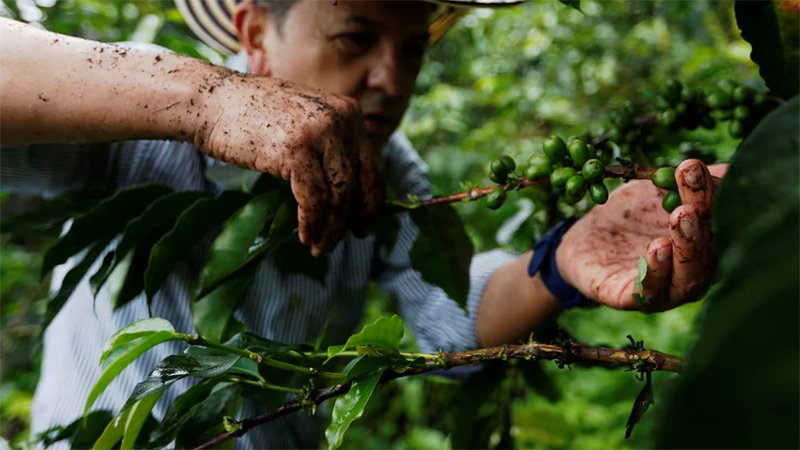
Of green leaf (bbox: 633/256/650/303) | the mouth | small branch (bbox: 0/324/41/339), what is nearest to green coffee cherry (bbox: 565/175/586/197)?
green leaf (bbox: 633/256/650/303)

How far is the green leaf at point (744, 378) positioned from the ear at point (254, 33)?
1103 millimetres

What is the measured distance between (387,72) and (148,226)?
495 mm

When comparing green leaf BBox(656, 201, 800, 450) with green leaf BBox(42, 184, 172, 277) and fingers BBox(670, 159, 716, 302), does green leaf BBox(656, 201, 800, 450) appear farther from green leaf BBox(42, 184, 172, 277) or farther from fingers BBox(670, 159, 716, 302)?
green leaf BBox(42, 184, 172, 277)

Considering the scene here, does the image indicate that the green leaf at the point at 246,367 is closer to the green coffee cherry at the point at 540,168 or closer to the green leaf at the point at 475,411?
the green coffee cherry at the point at 540,168

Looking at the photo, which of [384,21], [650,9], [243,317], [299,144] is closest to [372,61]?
[384,21]

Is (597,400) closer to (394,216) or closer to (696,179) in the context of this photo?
(394,216)

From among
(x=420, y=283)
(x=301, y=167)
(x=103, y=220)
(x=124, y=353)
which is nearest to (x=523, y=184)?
(x=301, y=167)

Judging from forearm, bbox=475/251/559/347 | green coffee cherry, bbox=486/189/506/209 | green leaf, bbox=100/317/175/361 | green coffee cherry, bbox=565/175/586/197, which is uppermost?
green leaf, bbox=100/317/175/361

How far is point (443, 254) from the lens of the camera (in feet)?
3.23

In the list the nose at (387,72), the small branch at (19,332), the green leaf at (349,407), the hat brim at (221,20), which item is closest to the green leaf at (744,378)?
the green leaf at (349,407)

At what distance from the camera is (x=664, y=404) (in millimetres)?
221

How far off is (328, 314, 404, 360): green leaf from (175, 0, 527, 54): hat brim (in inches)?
35.0

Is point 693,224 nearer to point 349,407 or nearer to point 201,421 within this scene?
point 349,407

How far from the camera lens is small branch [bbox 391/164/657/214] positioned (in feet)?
2.28
